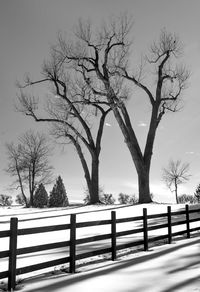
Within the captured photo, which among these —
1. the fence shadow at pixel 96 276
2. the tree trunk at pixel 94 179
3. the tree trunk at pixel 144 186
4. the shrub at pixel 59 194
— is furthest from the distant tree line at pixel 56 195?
the fence shadow at pixel 96 276

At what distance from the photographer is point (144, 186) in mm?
29188

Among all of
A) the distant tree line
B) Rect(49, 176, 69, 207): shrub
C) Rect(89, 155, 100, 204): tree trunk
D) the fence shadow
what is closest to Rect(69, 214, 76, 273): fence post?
the fence shadow

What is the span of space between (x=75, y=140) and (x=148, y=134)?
27.7ft

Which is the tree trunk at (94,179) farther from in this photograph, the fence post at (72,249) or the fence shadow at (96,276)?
the fence post at (72,249)

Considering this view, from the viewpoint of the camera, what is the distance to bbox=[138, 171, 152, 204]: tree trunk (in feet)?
94.3

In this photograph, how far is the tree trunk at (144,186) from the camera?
28734mm

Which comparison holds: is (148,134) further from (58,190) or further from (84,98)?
(58,190)

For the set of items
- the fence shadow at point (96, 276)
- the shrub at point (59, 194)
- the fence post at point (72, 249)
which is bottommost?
the fence shadow at point (96, 276)

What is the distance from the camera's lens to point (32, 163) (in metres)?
48.9

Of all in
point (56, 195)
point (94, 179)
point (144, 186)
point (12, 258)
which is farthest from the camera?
point (56, 195)

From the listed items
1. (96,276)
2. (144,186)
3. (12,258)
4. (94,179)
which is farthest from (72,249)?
(94,179)

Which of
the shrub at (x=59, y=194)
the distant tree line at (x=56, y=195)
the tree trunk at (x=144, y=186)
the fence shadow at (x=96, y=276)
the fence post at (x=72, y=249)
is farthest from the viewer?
the shrub at (x=59, y=194)

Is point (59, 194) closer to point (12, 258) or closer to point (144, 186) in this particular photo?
point (144, 186)

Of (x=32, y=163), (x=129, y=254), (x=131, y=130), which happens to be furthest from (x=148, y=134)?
(x=32, y=163)
